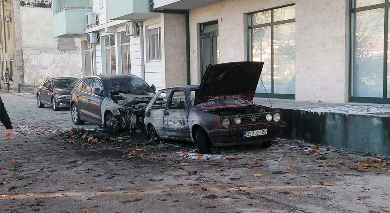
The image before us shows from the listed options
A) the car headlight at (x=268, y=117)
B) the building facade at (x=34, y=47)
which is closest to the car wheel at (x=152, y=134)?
the car headlight at (x=268, y=117)

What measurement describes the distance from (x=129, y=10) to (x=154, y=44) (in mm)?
2742

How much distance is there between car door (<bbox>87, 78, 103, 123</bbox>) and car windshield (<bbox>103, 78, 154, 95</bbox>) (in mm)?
258

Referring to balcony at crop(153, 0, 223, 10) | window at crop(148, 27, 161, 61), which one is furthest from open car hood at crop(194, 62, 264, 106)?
window at crop(148, 27, 161, 61)

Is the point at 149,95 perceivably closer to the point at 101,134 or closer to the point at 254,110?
the point at 101,134

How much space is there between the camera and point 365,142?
9547 mm

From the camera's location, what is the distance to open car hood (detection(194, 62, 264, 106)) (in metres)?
10.1

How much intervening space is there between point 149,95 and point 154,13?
8.23 m

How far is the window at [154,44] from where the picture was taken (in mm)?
23234

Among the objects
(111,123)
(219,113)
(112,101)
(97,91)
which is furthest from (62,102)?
(219,113)

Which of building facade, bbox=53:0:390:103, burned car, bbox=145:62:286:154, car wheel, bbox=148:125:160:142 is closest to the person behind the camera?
burned car, bbox=145:62:286:154

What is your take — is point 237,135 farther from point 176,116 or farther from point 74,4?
point 74,4

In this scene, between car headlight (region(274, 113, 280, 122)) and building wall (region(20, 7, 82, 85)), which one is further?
building wall (region(20, 7, 82, 85))

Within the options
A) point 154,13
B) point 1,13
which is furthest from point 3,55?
point 154,13

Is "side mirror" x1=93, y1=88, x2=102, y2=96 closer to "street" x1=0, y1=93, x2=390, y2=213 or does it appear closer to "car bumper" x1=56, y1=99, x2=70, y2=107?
"street" x1=0, y1=93, x2=390, y2=213
